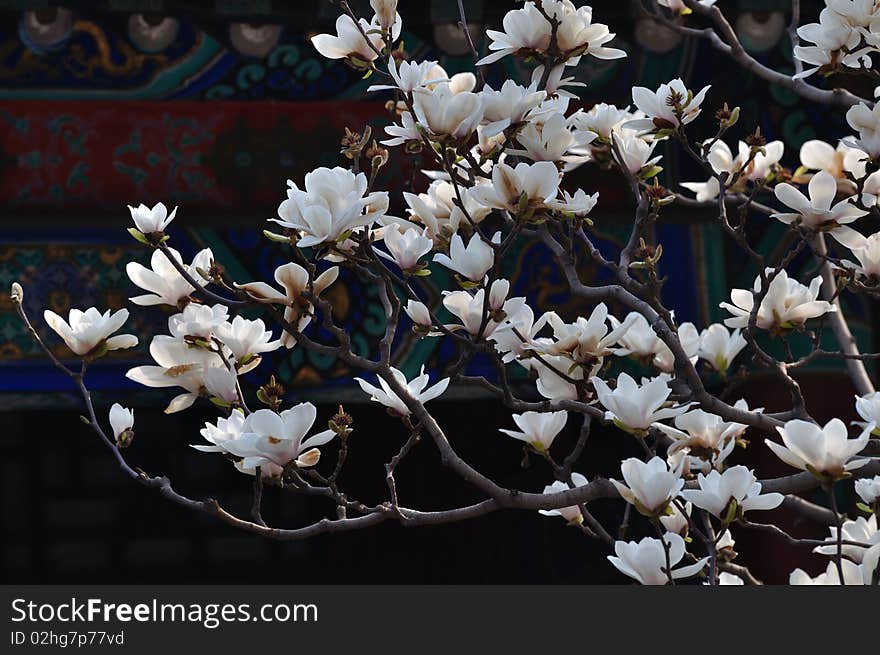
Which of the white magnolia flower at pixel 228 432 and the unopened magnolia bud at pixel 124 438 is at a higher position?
the unopened magnolia bud at pixel 124 438

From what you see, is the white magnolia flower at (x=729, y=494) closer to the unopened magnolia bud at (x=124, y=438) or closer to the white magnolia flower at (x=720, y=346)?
the white magnolia flower at (x=720, y=346)

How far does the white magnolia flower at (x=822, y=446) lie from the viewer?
126 cm

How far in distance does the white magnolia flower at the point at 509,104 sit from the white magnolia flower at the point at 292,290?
0.87 ft

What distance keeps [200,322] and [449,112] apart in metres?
0.38

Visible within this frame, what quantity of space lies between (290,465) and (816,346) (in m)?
0.75

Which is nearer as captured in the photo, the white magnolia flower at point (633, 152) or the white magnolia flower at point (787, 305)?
the white magnolia flower at point (787, 305)

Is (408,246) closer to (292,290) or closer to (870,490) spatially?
(292,290)

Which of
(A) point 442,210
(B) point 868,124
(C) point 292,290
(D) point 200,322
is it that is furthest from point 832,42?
(D) point 200,322

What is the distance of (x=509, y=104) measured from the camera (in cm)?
144

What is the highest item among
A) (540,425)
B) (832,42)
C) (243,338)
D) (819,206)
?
(832,42)

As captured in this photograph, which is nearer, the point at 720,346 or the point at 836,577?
the point at 836,577

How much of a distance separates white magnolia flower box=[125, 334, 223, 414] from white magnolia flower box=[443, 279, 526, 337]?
0.98 ft

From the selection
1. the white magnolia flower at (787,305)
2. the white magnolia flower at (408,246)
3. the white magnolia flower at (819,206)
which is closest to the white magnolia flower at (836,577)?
the white magnolia flower at (787,305)

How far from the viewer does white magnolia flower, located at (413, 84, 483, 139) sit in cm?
135
